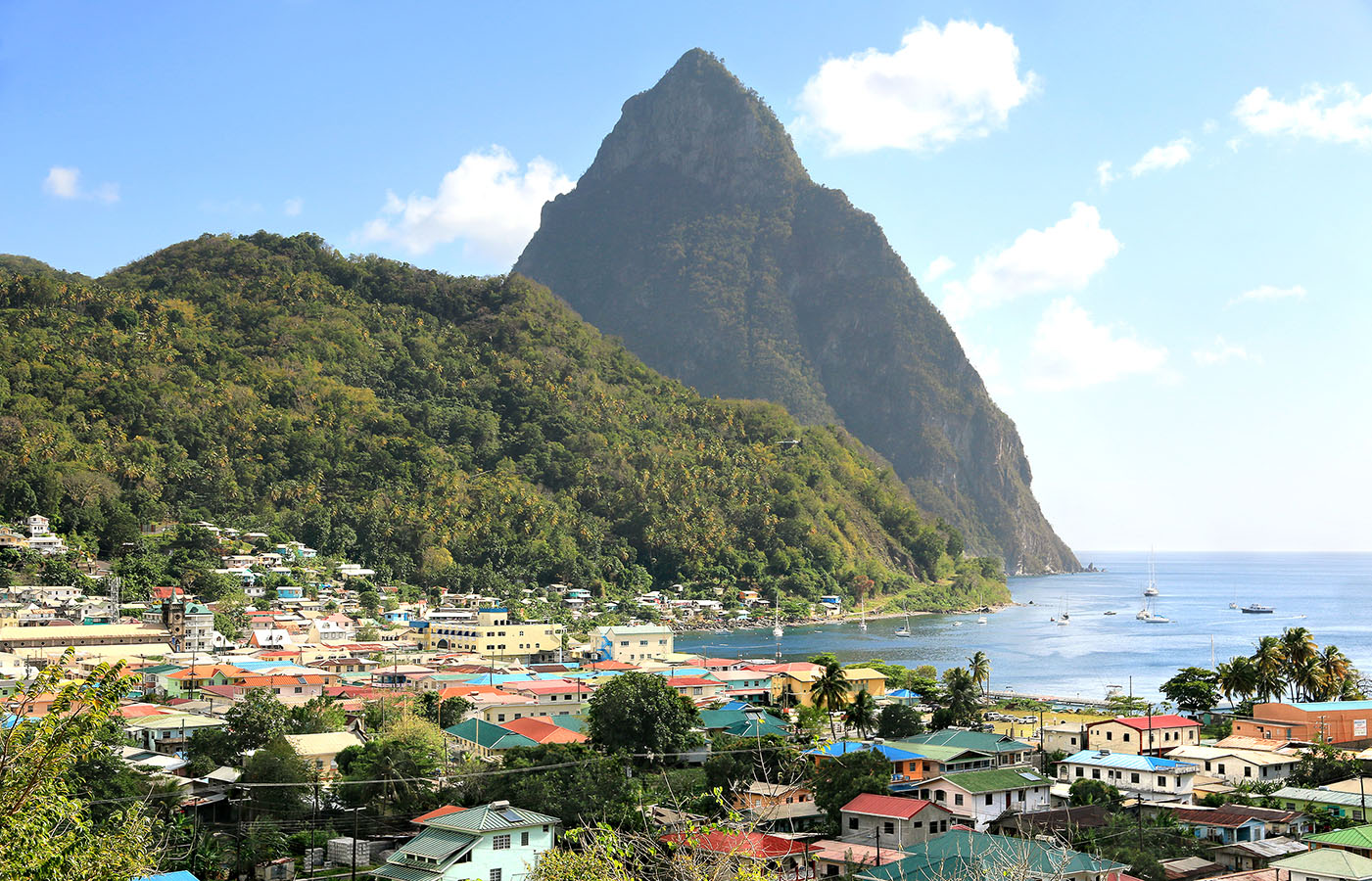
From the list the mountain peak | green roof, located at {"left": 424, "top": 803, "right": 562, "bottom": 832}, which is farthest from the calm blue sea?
the mountain peak

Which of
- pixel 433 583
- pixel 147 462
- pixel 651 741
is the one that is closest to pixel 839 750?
pixel 651 741

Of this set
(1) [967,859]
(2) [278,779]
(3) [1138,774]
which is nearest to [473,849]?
(2) [278,779]

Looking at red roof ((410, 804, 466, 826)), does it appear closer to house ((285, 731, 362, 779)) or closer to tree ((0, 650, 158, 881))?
house ((285, 731, 362, 779))

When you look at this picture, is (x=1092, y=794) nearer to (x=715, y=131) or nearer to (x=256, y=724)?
(x=256, y=724)

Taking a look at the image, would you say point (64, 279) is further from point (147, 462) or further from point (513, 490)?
point (513, 490)

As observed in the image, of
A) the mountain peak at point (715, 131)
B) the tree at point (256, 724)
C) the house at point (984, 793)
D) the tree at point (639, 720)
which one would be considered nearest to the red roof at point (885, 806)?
the house at point (984, 793)

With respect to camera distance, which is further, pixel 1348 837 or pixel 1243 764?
pixel 1243 764

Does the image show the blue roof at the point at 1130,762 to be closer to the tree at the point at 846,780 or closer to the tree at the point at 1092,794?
the tree at the point at 1092,794
